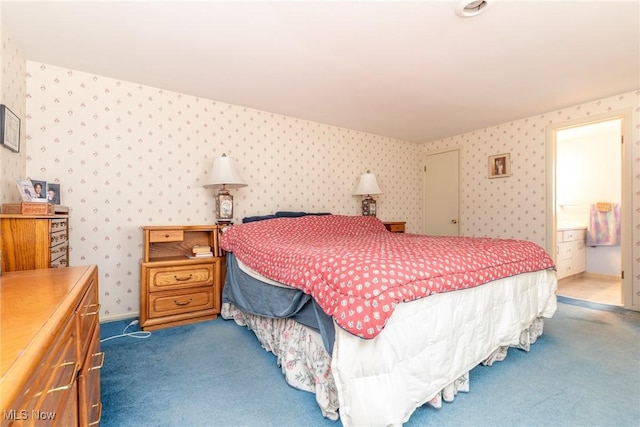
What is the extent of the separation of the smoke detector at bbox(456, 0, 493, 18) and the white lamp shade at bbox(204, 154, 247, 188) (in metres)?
2.13

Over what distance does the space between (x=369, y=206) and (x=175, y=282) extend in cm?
259

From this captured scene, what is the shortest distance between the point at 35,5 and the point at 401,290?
260cm

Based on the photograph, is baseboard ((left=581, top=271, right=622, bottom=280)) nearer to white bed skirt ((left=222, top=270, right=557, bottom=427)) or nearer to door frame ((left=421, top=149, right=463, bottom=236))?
door frame ((left=421, top=149, right=463, bottom=236))

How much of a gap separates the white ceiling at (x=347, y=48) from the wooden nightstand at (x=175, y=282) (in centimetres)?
140

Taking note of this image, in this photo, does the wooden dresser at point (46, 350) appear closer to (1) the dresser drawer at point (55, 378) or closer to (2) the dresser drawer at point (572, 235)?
(1) the dresser drawer at point (55, 378)

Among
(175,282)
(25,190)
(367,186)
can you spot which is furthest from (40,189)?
(367,186)

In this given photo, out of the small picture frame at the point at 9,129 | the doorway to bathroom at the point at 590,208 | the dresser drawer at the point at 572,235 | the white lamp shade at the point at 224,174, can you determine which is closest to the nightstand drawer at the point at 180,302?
the white lamp shade at the point at 224,174

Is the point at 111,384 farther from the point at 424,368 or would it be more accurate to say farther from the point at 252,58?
the point at 252,58

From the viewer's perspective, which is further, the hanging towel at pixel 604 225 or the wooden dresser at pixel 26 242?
the hanging towel at pixel 604 225

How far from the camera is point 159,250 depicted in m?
2.88

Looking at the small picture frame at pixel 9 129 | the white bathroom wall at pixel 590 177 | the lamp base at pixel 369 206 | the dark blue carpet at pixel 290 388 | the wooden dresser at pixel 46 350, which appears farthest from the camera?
the white bathroom wall at pixel 590 177

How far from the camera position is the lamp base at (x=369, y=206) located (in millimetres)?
4148

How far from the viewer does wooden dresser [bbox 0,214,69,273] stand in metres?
1.44

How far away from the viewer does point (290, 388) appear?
1.62 meters
